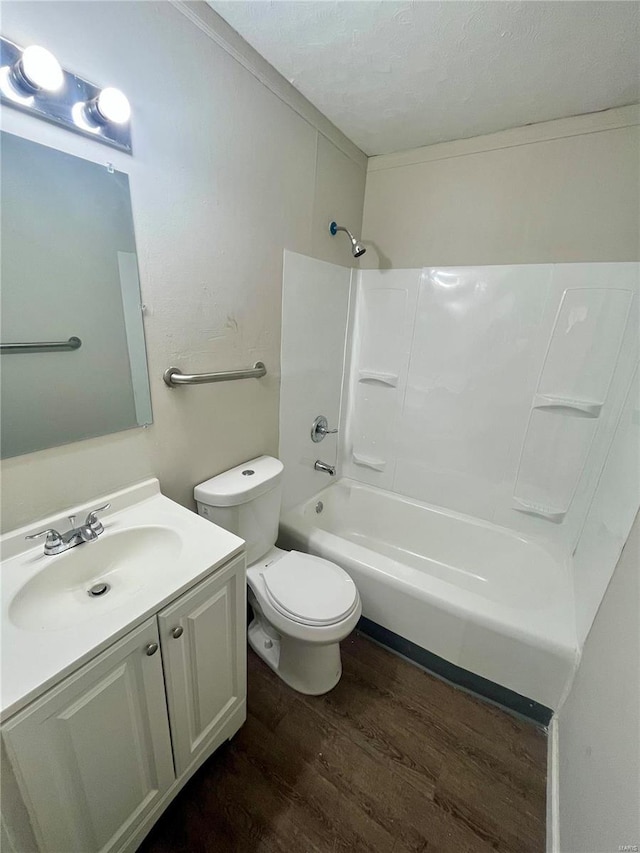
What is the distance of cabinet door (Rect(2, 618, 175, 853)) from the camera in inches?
25.1

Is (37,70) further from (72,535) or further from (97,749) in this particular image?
(97,749)

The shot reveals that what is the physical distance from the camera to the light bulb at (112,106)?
833 mm

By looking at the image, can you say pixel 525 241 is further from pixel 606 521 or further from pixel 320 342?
pixel 606 521

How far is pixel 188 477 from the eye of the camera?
131cm

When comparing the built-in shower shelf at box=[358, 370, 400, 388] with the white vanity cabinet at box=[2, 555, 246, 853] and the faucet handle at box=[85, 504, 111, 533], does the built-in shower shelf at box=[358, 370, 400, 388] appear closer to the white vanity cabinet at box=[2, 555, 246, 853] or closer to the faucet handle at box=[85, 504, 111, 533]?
the white vanity cabinet at box=[2, 555, 246, 853]

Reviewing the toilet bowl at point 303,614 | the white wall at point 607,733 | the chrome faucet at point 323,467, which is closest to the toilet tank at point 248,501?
the toilet bowl at point 303,614

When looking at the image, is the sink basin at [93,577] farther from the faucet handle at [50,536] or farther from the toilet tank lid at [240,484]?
the toilet tank lid at [240,484]

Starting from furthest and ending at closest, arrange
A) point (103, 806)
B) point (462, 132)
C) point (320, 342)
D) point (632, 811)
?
point (320, 342), point (462, 132), point (103, 806), point (632, 811)

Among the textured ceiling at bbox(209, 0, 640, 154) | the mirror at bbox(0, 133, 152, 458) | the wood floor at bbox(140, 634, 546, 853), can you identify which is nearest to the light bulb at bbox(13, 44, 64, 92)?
the mirror at bbox(0, 133, 152, 458)

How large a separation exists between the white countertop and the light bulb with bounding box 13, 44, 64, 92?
3.30 feet

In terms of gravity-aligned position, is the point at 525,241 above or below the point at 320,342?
above

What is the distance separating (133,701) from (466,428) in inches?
70.5

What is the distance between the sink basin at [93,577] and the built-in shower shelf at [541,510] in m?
1.69

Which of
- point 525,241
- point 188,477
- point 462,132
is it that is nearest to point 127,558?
point 188,477
